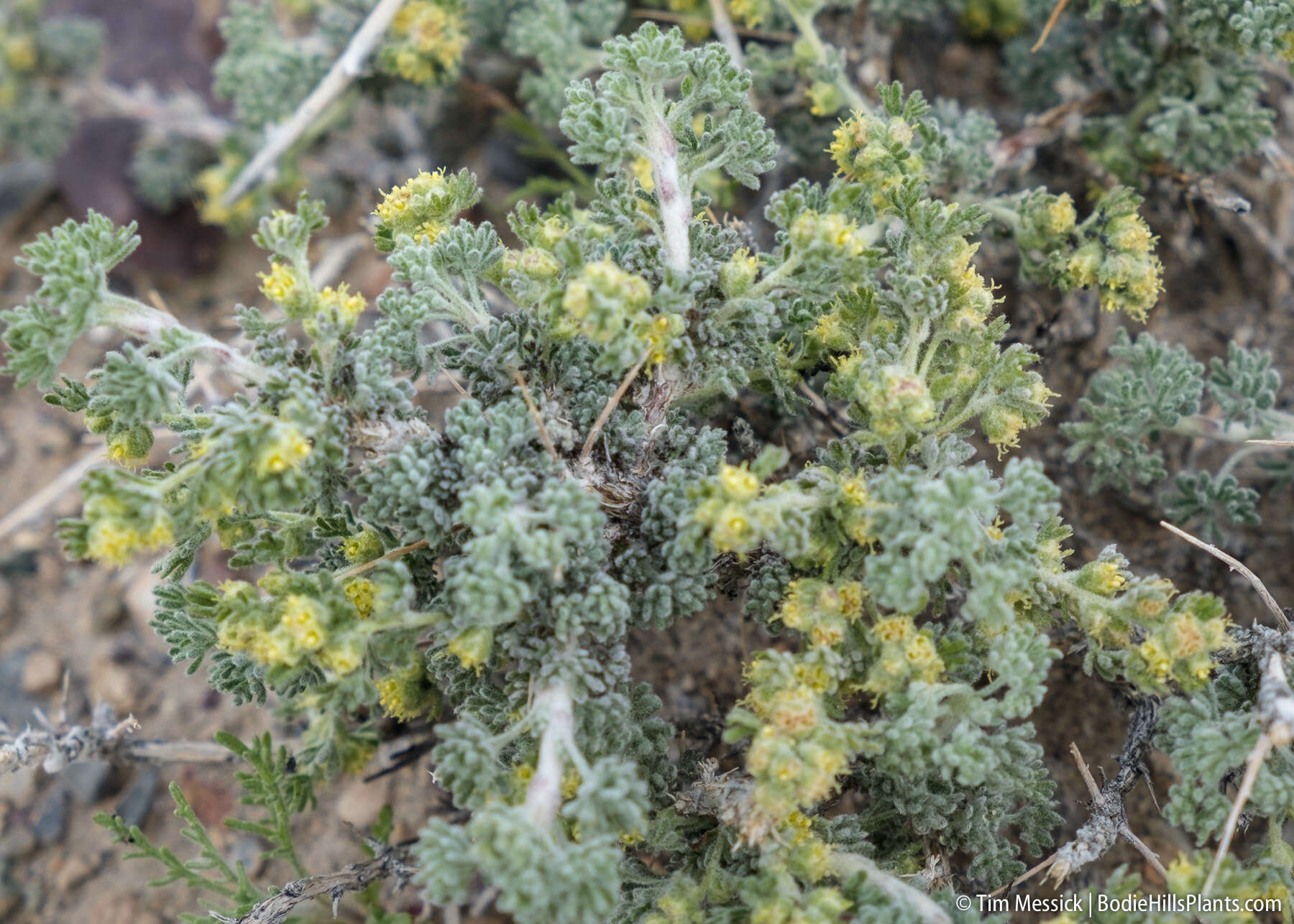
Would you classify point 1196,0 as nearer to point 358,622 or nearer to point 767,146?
point 767,146

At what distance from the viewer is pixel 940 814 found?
2492 mm

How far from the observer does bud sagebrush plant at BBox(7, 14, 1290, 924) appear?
2100 millimetres

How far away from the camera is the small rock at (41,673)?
414 centimetres

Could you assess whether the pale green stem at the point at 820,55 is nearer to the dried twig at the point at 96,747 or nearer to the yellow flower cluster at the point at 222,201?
the yellow flower cluster at the point at 222,201

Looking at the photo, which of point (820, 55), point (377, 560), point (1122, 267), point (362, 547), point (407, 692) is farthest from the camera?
point (820, 55)

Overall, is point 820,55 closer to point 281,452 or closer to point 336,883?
point 281,452

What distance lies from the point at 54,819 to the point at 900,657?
3.54m

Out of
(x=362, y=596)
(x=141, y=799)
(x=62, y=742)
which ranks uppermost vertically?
(x=362, y=596)

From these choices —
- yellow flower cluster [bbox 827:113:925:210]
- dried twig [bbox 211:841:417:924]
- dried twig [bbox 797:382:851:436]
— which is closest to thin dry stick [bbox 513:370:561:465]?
dried twig [bbox 797:382:851:436]

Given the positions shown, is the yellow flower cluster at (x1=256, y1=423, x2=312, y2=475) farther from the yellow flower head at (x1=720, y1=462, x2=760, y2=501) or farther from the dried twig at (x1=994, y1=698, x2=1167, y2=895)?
the dried twig at (x1=994, y1=698, x2=1167, y2=895)

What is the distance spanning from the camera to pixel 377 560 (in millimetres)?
2434

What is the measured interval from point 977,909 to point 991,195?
253 cm

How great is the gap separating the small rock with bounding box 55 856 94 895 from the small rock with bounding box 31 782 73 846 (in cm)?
12

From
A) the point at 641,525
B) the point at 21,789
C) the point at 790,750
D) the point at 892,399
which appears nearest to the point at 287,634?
the point at 641,525
